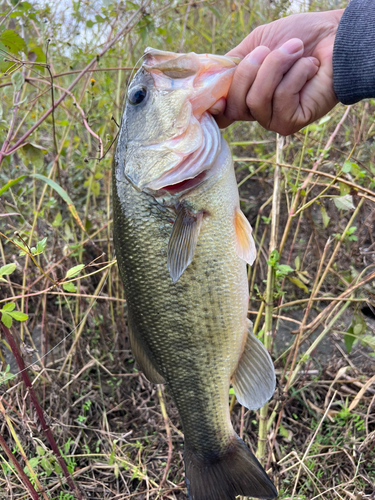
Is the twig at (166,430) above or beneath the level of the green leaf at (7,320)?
beneath

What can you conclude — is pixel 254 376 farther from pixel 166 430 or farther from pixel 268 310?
pixel 166 430

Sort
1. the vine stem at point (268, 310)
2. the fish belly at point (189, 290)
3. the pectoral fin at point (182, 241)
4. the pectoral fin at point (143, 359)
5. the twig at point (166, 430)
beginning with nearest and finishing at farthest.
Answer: the pectoral fin at point (182, 241), the fish belly at point (189, 290), the pectoral fin at point (143, 359), the vine stem at point (268, 310), the twig at point (166, 430)

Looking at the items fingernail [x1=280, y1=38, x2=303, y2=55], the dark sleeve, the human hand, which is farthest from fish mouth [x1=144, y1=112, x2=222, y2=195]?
the dark sleeve

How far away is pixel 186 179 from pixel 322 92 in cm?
61

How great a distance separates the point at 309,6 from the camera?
3.10 meters

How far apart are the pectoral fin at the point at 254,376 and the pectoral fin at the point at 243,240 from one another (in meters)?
0.27

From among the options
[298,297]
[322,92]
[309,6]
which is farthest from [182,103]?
[309,6]

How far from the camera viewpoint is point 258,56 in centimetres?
137

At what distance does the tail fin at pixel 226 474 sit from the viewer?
1399 millimetres

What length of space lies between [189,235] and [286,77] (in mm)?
653

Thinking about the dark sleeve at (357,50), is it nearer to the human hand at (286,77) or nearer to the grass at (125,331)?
the human hand at (286,77)

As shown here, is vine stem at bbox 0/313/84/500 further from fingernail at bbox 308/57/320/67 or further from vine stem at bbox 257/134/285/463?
fingernail at bbox 308/57/320/67

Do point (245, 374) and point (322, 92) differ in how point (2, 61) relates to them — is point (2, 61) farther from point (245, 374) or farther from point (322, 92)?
point (245, 374)

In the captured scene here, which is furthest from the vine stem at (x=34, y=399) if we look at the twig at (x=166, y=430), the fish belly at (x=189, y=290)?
the fish belly at (x=189, y=290)
